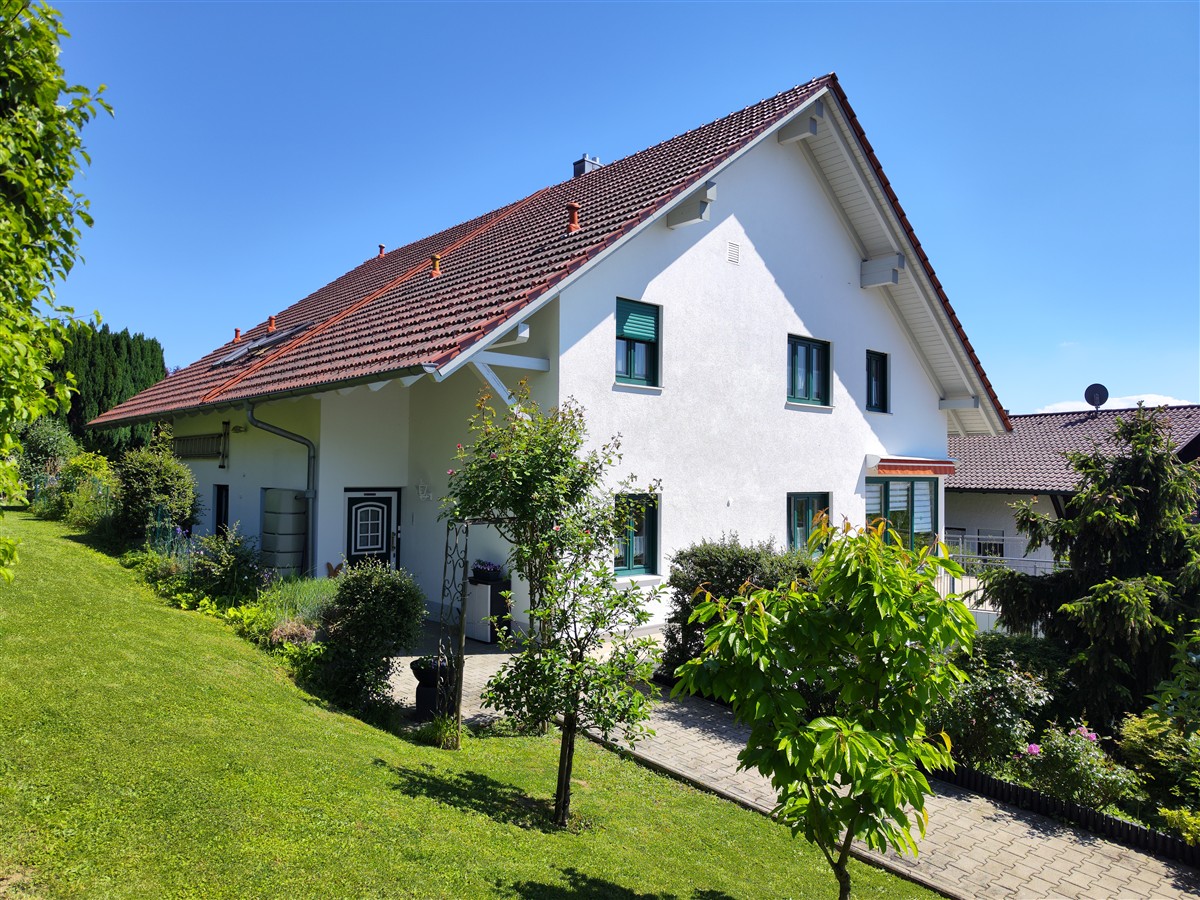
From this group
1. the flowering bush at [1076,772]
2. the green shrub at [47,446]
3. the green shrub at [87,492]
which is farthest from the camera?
the green shrub at [47,446]

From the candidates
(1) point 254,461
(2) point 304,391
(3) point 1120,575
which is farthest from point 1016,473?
(1) point 254,461

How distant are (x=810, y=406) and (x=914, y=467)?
4.18m

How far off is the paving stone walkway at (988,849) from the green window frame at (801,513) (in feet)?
24.6

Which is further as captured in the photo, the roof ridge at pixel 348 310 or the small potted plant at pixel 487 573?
the roof ridge at pixel 348 310

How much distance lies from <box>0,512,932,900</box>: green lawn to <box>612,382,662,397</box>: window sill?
599 cm

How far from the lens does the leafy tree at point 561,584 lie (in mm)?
5902

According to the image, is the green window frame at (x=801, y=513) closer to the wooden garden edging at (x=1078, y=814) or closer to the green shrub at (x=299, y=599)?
the wooden garden edging at (x=1078, y=814)

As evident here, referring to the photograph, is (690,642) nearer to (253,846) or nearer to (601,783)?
(601,783)

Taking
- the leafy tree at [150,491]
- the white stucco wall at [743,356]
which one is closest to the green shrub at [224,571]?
the leafy tree at [150,491]

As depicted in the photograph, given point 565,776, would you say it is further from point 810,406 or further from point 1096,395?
point 1096,395

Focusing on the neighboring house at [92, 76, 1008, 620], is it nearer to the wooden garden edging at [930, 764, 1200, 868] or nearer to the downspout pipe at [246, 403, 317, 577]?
the downspout pipe at [246, 403, 317, 577]

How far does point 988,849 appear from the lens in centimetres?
649

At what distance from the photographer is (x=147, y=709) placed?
6.11 m

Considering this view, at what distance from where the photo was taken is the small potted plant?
11.5 metres
